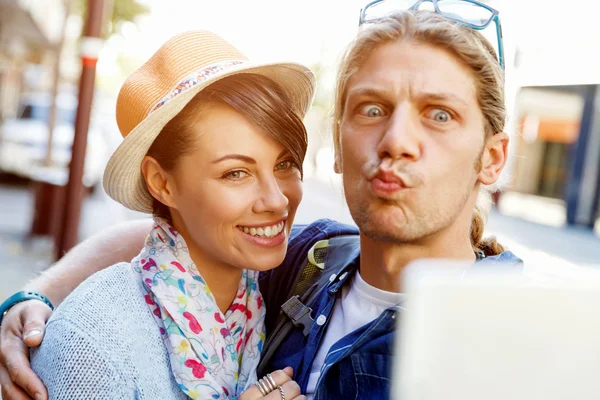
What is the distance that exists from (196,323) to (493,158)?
105cm

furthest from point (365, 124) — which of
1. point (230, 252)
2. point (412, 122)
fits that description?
point (230, 252)

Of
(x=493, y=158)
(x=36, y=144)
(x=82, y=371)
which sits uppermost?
(x=493, y=158)

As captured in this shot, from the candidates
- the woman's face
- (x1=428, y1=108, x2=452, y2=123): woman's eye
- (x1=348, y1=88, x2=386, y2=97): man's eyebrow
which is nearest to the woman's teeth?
the woman's face

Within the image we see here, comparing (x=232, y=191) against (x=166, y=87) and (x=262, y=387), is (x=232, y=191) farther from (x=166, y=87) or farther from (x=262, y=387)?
(x=262, y=387)

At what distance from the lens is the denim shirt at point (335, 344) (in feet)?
6.17

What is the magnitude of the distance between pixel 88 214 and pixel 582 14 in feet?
47.0

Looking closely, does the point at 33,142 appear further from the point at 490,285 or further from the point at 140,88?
the point at 490,285

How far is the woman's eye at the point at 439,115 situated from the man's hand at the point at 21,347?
1308 mm

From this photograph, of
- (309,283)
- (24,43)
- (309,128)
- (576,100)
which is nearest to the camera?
(309,283)

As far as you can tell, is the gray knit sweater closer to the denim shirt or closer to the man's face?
the denim shirt

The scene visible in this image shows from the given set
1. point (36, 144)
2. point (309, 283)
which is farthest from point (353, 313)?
point (36, 144)

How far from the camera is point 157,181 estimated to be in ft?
7.47

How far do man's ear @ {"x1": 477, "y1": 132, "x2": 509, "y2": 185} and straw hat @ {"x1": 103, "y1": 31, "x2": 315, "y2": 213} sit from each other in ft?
2.09

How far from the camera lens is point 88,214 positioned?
1175 cm
